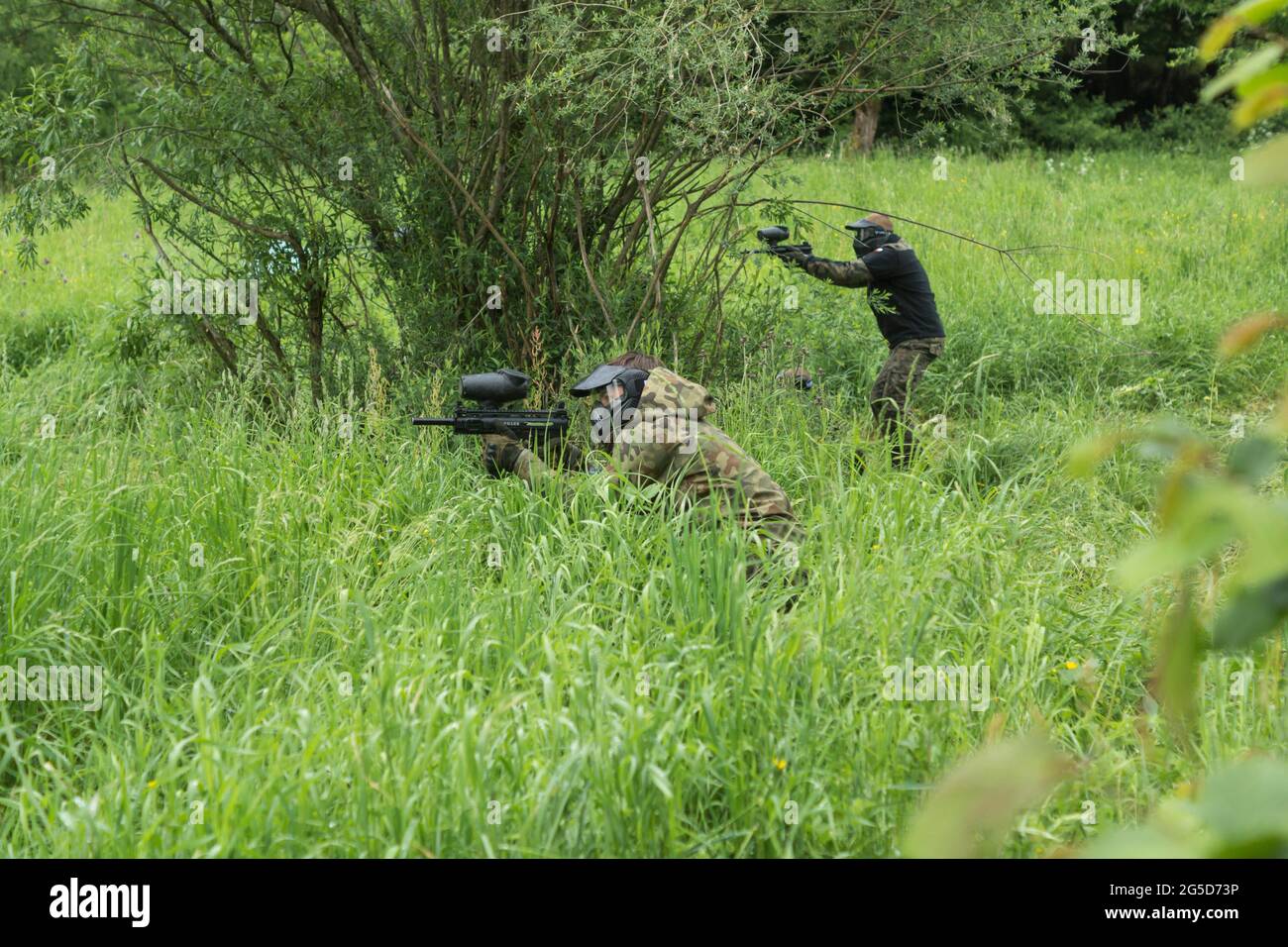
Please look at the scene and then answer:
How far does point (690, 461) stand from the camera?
4.46 meters

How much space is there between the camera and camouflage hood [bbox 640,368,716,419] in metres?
4.55

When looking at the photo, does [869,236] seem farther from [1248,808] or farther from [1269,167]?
[1248,808]

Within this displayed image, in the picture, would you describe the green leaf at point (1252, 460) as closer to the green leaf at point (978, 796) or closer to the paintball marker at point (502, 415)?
the green leaf at point (978, 796)

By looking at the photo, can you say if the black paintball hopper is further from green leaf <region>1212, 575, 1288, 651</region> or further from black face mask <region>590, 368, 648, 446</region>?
green leaf <region>1212, 575, 1288, 651</region>

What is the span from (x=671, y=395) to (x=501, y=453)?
0.85 metres

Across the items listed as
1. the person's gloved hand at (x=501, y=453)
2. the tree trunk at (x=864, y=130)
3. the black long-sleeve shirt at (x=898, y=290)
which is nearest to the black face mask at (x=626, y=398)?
the person's gloved hand at (x=501, y=453)

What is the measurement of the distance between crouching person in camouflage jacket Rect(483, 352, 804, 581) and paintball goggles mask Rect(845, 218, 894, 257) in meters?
A: 2.78

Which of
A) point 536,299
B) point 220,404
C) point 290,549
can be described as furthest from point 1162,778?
point 220,404

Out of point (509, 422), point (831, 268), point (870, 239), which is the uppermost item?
point (870, 239)

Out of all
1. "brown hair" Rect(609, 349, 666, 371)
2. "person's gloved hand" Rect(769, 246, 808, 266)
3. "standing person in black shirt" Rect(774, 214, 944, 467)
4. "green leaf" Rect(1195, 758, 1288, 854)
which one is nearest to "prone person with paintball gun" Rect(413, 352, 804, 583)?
"brown hair" Rect(609, 349, 666, 371)

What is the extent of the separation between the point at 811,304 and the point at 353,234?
2.76 m

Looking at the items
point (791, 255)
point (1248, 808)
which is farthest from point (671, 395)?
point (1248, 808)

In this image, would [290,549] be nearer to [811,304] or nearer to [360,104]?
[360,104]

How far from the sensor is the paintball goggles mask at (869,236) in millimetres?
7078
